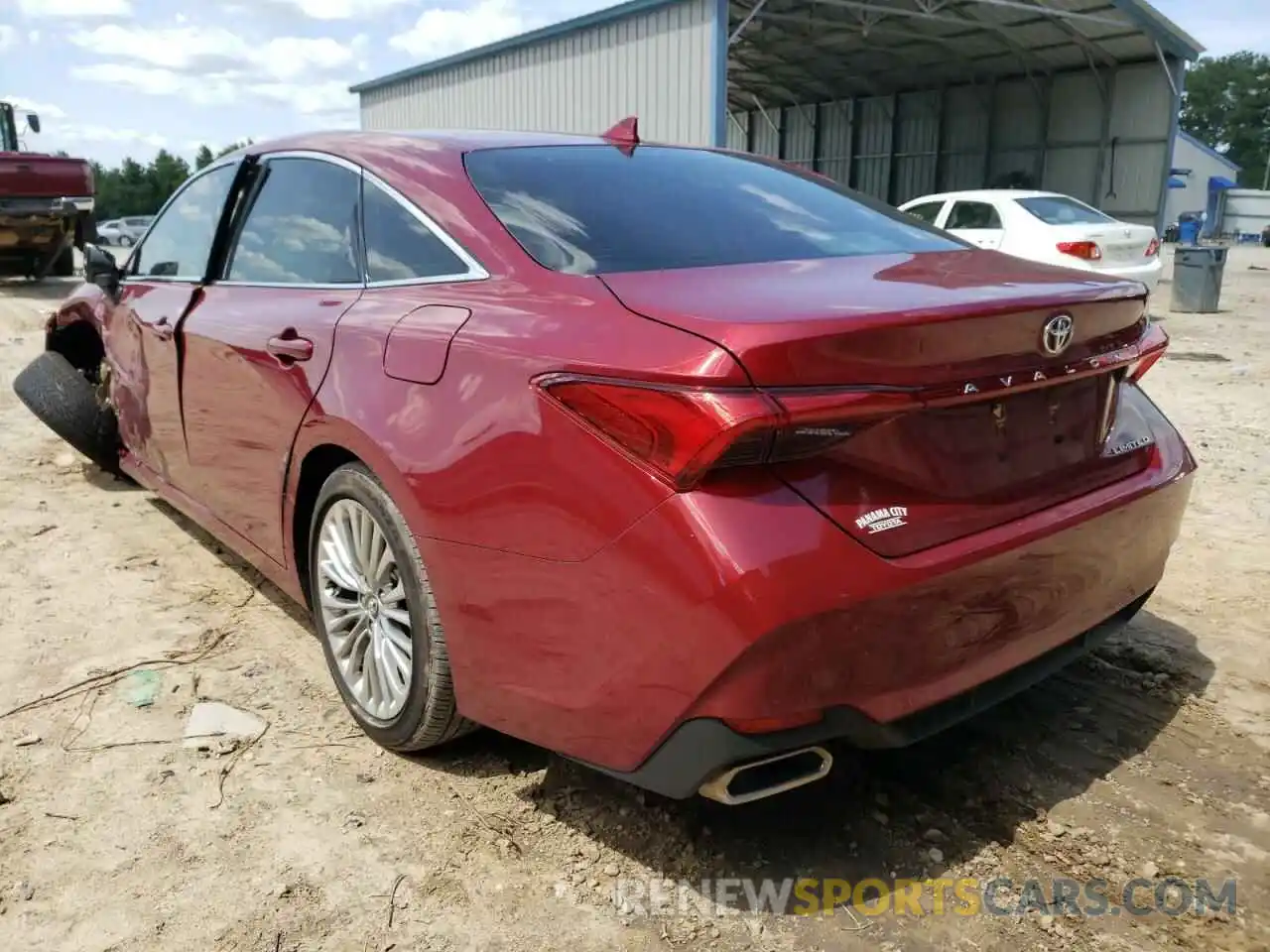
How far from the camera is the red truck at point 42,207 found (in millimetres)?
14859

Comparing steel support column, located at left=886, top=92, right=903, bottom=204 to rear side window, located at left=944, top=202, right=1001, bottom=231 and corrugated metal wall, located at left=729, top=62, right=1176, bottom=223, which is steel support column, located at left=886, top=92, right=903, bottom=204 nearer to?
corrugated metal wall, located at left=729, top=62, right=1176, bottom=223

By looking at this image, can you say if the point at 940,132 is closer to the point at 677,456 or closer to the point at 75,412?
the point at 75,412

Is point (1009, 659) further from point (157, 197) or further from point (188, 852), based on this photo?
point (157, 197)

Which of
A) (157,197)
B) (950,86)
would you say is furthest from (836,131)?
(157,197)

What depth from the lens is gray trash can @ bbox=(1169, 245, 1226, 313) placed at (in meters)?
13.4

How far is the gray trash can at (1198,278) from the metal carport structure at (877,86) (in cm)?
651

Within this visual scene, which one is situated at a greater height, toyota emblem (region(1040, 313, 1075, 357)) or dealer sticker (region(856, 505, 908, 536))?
toyota emblem (region(1040, 313, 1075, 357))

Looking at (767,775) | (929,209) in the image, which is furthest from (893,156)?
(767,775)

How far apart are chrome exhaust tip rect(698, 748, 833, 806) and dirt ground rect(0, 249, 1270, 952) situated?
32 cm

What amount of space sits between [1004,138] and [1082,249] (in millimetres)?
15648

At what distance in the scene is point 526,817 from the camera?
2395mm

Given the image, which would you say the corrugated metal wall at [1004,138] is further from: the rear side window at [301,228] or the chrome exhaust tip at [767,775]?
the chrome exhaust tip at [767,775]

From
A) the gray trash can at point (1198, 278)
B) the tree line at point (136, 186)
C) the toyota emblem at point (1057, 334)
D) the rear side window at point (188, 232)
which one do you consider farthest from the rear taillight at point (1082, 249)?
the tree line at point (136, 186)

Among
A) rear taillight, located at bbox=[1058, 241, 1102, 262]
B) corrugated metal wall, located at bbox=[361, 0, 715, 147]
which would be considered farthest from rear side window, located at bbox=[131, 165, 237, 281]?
rear taillight, located at bbox=[1058, 241, 1102, 262]
